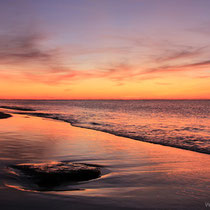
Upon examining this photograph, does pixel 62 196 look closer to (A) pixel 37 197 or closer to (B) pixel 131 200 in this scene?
(A) pixel 37 197

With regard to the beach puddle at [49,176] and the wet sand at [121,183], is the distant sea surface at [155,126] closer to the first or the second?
the wet sand at [121,183]

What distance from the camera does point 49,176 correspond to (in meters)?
5.84

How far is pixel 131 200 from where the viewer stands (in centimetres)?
461

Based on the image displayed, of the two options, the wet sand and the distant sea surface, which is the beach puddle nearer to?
the wet sand

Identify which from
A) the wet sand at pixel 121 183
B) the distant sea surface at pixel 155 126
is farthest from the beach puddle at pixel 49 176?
the distant sea surface at pixel 155 126

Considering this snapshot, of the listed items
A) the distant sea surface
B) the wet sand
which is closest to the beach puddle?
the wet sand

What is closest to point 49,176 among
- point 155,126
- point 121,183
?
point 121,183

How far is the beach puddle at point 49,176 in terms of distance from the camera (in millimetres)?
5215

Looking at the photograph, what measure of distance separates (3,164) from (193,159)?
780cm

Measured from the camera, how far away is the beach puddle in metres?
5.21

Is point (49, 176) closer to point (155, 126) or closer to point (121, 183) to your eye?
point (121, 183)

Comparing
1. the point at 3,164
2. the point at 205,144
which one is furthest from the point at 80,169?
the point at 205,144

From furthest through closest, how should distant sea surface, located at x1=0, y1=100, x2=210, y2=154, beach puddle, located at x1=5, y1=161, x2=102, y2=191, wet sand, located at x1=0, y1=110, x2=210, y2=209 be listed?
distant sea surface, located at x1=0, y1=100, x2=210, y2=154
beach puddle, located at x1=5, y1=161, x2=102, y2=191
wet sand, located at x1=0, y1=110, x2=210, y2=209

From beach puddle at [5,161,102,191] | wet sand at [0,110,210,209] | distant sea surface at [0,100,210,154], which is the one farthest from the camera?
distant sea surface at [0,100,210,154]
